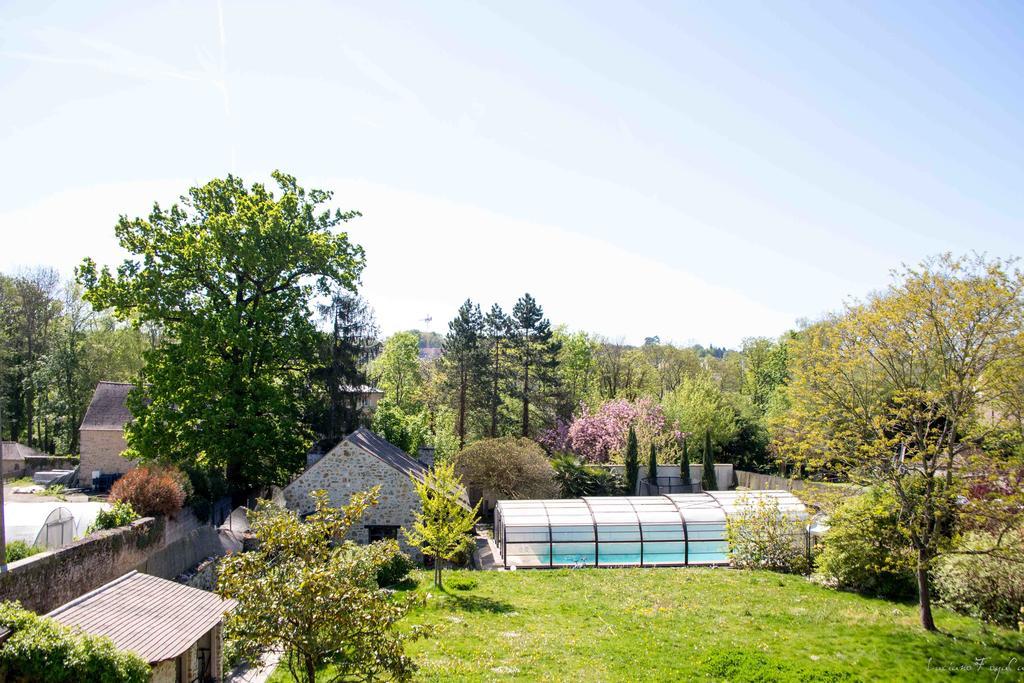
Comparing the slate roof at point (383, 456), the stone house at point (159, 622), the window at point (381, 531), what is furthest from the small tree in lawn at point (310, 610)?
the window at point (381, 531)

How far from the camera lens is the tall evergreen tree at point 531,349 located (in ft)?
150

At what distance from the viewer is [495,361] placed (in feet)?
153

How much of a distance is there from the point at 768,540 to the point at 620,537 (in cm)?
543

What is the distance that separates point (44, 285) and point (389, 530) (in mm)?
Answer: 37712

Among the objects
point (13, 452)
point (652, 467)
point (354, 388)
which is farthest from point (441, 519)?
point (13, 452)

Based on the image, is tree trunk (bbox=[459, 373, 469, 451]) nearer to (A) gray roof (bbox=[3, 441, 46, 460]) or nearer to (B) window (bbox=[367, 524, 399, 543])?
(B) window (bbox=[367, 524, 399, 543])

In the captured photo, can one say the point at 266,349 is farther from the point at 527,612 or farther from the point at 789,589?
the point at 789,589

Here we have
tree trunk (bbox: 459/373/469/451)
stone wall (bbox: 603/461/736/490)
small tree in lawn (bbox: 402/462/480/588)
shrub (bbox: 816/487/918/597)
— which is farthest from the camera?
tree trunk (bbox: 459/373/469/451)

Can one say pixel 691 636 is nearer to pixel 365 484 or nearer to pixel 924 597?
pixel 924 597

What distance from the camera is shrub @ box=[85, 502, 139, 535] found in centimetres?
1677

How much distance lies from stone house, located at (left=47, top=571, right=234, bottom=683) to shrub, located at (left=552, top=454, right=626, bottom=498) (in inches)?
959

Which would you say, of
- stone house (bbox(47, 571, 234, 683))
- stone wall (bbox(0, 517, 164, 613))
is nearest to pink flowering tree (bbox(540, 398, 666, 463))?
stone wall (bbox(0, 517, 164, 613))

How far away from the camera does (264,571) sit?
1059 cm

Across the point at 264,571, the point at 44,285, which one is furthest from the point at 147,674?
the point at 44,285
